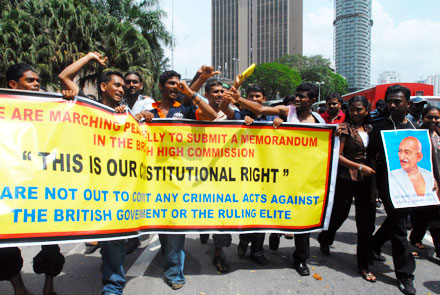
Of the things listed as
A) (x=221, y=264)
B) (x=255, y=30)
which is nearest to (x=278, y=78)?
(x=221, y=264)

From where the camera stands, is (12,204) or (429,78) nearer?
(12,204)

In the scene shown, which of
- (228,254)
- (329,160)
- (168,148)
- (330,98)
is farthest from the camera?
(330,98)

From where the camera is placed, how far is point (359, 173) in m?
3.31

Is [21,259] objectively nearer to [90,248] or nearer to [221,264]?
[90,248]

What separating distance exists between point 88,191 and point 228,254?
195 cm

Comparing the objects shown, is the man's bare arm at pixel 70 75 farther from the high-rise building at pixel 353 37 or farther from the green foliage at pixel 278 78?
the high-rise building at pixel 353 37

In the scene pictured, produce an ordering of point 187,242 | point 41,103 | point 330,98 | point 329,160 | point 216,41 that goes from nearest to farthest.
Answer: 1. point 41,103
2. point 329,160
3. point 187,242
4. point 330,98
5. point 216,41

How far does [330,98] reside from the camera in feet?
19.4

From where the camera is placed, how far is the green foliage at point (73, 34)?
46.4 ft

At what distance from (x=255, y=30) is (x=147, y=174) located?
4331 inches

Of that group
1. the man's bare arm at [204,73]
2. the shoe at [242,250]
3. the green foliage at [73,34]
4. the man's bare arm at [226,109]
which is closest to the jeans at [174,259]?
the shoe at [242,250]

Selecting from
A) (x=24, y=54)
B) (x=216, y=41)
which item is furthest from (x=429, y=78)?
(x=24, y=54)

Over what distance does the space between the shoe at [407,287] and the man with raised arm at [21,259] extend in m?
3.02

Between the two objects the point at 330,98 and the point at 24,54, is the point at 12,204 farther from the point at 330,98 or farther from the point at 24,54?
the point at 24,54
